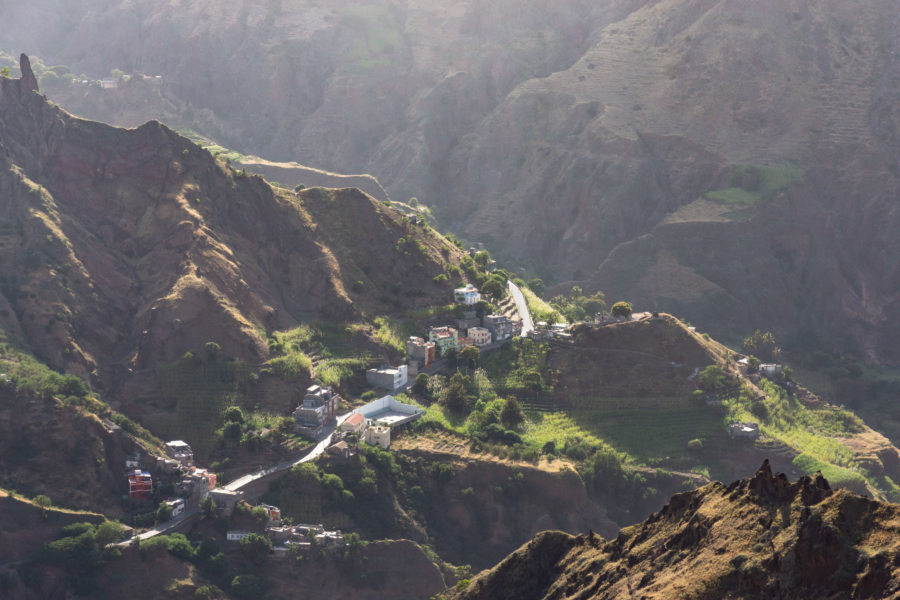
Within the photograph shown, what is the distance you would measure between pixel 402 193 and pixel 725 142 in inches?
1507

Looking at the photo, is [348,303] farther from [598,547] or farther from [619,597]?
[619,597]

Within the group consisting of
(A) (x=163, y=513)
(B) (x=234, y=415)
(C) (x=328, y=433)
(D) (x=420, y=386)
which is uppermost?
(B) (x=234, y=415)

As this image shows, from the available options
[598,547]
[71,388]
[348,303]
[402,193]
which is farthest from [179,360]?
[402,193]

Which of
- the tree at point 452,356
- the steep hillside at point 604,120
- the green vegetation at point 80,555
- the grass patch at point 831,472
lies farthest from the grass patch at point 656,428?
the steep hillside at point 604,120

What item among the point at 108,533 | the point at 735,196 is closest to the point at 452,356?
the point at 108,533

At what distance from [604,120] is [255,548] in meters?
85.5

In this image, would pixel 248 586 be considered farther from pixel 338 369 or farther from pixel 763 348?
pixel 763 348

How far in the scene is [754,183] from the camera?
411ft

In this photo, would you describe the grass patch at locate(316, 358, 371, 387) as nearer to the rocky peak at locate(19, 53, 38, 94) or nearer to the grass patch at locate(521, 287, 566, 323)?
the grass patch at locate(521, 287, 566, 323)

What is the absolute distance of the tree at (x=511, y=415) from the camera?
7719 centimetres

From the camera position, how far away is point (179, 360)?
245 ft

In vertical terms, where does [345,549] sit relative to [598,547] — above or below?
below

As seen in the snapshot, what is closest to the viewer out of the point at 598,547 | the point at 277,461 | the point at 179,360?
the point at 598,547

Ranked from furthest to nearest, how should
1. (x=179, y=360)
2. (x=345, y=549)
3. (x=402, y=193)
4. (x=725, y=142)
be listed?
(x=402, y=193) < (x=725, y=142) < (x=179, y=360) < (x=345, y=549)
